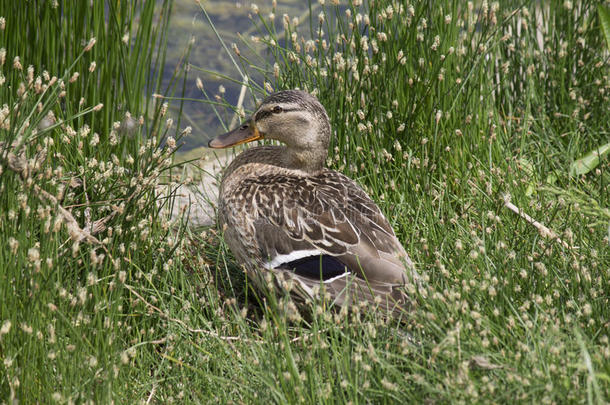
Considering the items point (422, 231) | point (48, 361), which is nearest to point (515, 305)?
point (422, 231)

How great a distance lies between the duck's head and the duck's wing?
0.84 feet

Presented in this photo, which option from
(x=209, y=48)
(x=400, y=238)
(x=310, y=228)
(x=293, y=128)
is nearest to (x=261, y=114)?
(x=293, y=128)

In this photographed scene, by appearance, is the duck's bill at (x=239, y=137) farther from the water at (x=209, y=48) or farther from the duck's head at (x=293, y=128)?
the water at (x=209, y=48)

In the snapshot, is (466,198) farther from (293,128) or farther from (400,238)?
(293,128)

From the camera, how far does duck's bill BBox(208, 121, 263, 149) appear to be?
5062 mm

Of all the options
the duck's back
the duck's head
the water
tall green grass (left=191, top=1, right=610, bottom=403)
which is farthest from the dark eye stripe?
the water

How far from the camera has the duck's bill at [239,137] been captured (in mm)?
5062

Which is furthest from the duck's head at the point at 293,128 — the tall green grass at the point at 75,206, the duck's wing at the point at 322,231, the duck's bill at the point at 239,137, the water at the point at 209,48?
the water at the point at 209,48

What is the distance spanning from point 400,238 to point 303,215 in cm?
73

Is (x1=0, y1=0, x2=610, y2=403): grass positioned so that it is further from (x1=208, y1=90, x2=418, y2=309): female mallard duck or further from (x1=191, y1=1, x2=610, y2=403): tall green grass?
(x1=208, y1=90, x2=418, y2=309): female mallard duck

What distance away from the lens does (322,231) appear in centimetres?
435

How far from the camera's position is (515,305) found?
3643 mm

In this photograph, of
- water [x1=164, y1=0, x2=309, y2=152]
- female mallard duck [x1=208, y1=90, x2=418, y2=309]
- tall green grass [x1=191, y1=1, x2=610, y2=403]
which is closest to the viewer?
tall green grass [x1=191, y1=1, x2=610, y2=403]

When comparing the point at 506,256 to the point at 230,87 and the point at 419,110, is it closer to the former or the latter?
the point at 419,110
